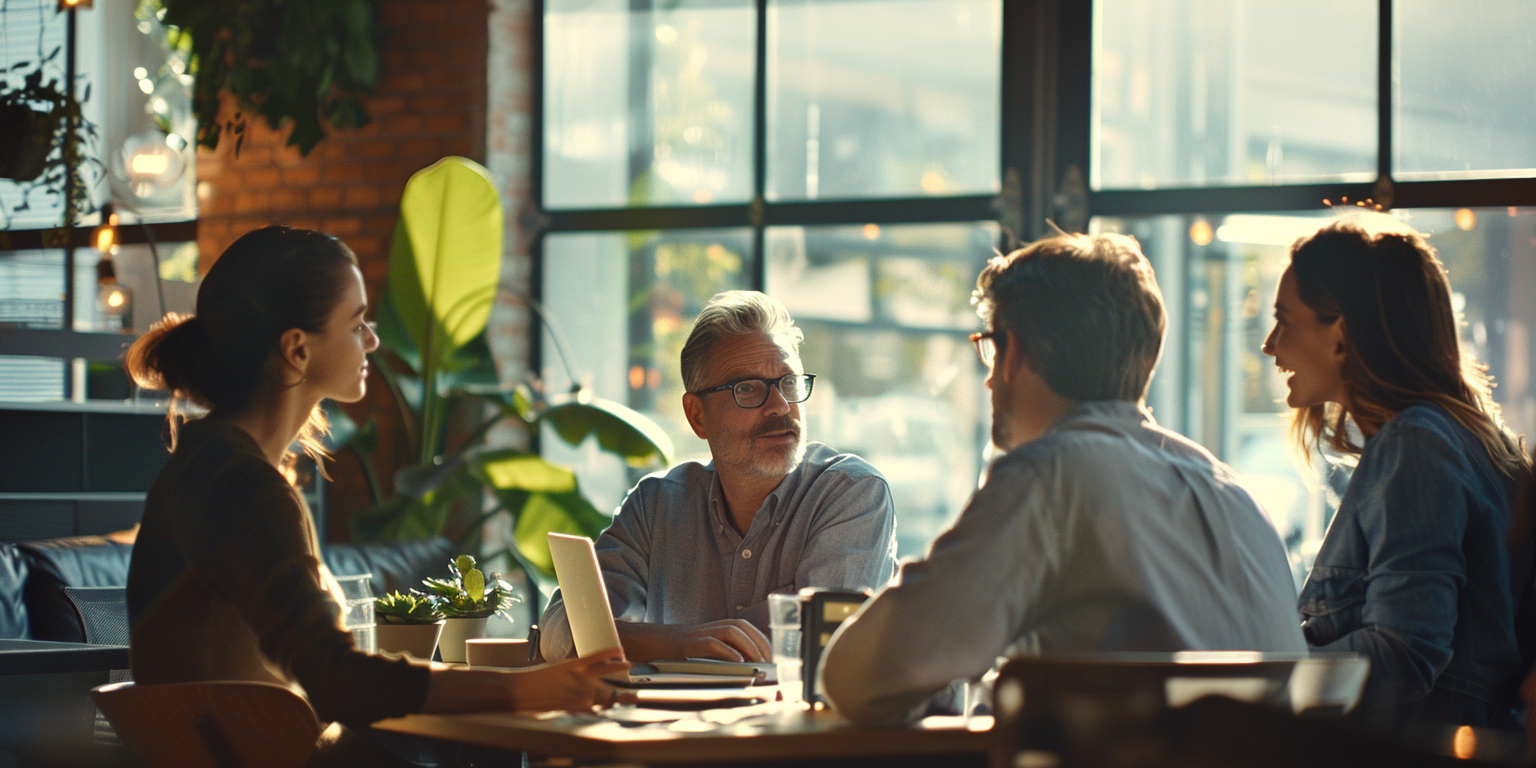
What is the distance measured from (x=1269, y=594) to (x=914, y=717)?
45 centimetres

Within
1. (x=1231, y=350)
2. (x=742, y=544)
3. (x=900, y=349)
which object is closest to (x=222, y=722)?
(x=742, y=544)

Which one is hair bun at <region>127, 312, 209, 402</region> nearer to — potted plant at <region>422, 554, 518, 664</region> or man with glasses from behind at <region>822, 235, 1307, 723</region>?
potted plant at <region>422, 554, 518, 664</region>

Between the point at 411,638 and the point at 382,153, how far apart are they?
10.3 feet

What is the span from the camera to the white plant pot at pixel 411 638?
219cm

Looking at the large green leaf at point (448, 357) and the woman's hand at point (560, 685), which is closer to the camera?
the woman's hand at point (560, 685)

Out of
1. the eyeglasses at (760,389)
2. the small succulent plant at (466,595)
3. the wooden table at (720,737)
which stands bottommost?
the wooden table at (720,737)


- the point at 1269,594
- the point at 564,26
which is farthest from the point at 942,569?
the point at 564,26

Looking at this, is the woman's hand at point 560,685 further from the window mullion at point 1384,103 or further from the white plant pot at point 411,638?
the window mullion at point 1384,103

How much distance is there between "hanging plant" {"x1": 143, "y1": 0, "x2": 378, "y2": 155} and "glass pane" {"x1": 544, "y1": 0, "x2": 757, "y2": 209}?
679mm

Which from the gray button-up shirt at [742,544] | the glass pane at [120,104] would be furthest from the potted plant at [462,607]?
the glass pane at [120,104]

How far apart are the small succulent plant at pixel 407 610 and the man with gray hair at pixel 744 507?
405 millimetres

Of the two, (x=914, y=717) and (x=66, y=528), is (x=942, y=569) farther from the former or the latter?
(x=66, y=528)

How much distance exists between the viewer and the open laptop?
75.2 inches

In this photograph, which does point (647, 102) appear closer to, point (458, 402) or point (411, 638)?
point (458, 402)
